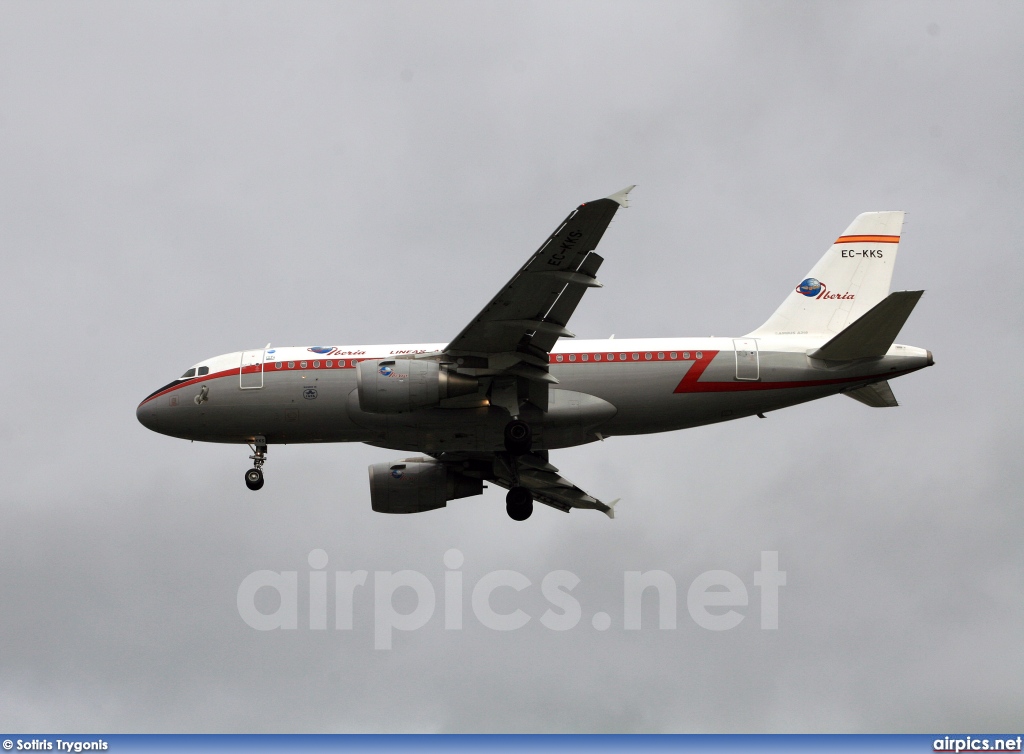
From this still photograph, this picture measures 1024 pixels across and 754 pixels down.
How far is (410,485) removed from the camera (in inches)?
1623

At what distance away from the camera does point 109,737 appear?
30922mm

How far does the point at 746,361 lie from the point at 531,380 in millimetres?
6219

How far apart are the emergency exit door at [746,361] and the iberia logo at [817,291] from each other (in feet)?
12.4

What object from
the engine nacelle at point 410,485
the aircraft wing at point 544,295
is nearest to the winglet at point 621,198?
the aircraft wing at point 544,295

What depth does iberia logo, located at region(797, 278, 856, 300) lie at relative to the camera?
128 feet

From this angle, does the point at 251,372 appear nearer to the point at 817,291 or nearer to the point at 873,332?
the point at 817,291

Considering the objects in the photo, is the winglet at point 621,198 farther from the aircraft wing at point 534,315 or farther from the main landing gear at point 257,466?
the main landing gear at point 257,466

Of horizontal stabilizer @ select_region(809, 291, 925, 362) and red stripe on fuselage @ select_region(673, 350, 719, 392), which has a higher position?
horizontal stabilizer @ select_region(809, 291, 925, 362)

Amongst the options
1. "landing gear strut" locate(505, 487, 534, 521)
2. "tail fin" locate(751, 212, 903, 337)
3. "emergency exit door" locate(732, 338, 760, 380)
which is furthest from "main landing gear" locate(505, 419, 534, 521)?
"tail fin" locate(751, 212, 903, 337)

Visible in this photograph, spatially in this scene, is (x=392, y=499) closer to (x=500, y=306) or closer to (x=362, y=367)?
(x=362, y=367)

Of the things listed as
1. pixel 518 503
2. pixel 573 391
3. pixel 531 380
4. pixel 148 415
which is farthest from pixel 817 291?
pixel 148 415

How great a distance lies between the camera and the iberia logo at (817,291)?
39.0 metres

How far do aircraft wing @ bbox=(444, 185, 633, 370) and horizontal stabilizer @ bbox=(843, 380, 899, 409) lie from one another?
370 inches

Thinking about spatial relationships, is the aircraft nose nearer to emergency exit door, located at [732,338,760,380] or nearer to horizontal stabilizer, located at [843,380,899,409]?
emergency exit door, located at [732,338,760,380]
